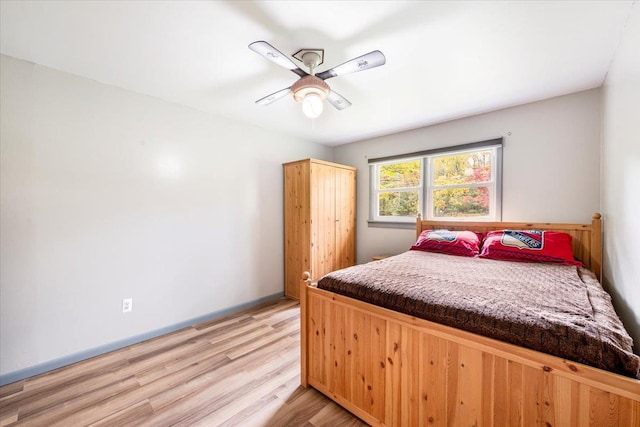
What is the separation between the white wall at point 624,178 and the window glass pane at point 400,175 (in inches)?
70.2

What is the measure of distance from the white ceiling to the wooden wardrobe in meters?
1.17

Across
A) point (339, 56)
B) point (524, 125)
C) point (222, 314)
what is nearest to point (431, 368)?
point (339, 56)

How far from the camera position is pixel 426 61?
1897mm

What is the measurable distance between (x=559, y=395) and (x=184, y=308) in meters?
2.92

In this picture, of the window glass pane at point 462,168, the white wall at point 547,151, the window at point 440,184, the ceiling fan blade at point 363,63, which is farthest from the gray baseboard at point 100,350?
the white wall at point 547,151

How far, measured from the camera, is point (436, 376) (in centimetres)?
119

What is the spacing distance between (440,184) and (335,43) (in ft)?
7.69

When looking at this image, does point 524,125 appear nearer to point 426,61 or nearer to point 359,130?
point 426,61

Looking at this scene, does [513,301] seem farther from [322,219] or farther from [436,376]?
[322,219]

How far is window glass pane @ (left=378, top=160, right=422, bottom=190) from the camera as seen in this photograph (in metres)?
3.56

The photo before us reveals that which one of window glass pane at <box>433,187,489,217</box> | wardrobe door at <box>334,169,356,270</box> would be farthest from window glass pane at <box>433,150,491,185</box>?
wardrobe door at <box>334,169,356,270</box>

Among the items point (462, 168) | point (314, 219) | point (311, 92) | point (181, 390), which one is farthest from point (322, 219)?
point (181, 390)

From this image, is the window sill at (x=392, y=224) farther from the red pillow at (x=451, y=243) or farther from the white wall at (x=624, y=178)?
the white wall at (x=624, y=178)

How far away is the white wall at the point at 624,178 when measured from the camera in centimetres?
134
